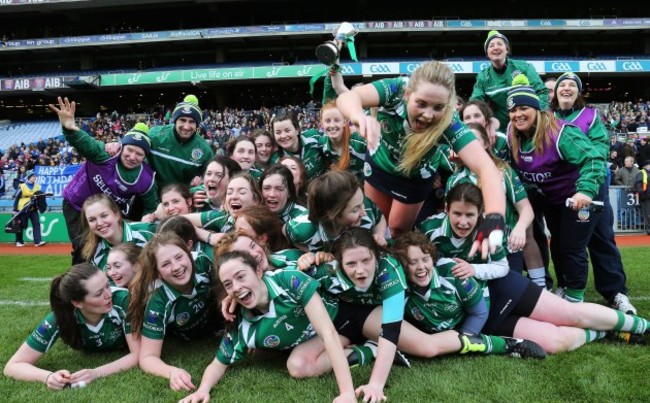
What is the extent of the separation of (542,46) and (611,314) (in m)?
32.6

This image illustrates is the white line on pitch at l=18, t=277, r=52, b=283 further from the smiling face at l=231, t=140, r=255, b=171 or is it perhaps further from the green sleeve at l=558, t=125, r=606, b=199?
the green sleeve at l=558, t=125, r=606, b=199

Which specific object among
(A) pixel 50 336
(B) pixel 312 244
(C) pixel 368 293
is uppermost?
(B) pixel 312 244

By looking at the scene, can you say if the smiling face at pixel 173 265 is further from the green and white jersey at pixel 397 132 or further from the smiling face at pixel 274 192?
the green and white jersey at pixel 397 132

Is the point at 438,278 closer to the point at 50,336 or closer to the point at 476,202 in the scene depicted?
the point at 476,202

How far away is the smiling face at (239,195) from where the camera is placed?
3969 mm

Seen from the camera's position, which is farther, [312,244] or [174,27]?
[174,27]

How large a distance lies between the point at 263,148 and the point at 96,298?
7.75ft

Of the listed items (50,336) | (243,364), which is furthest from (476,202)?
(50,336)

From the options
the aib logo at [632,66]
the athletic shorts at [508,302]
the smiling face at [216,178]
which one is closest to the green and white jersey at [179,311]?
the smiling face at [216,178]

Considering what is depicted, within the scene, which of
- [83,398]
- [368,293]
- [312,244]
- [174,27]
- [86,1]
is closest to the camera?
[83,398]

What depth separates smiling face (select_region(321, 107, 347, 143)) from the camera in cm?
475

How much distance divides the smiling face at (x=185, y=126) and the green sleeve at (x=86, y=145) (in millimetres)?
758

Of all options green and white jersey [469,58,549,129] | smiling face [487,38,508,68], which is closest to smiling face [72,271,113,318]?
green and white jersey [469,58,549,129]

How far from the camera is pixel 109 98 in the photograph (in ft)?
115
